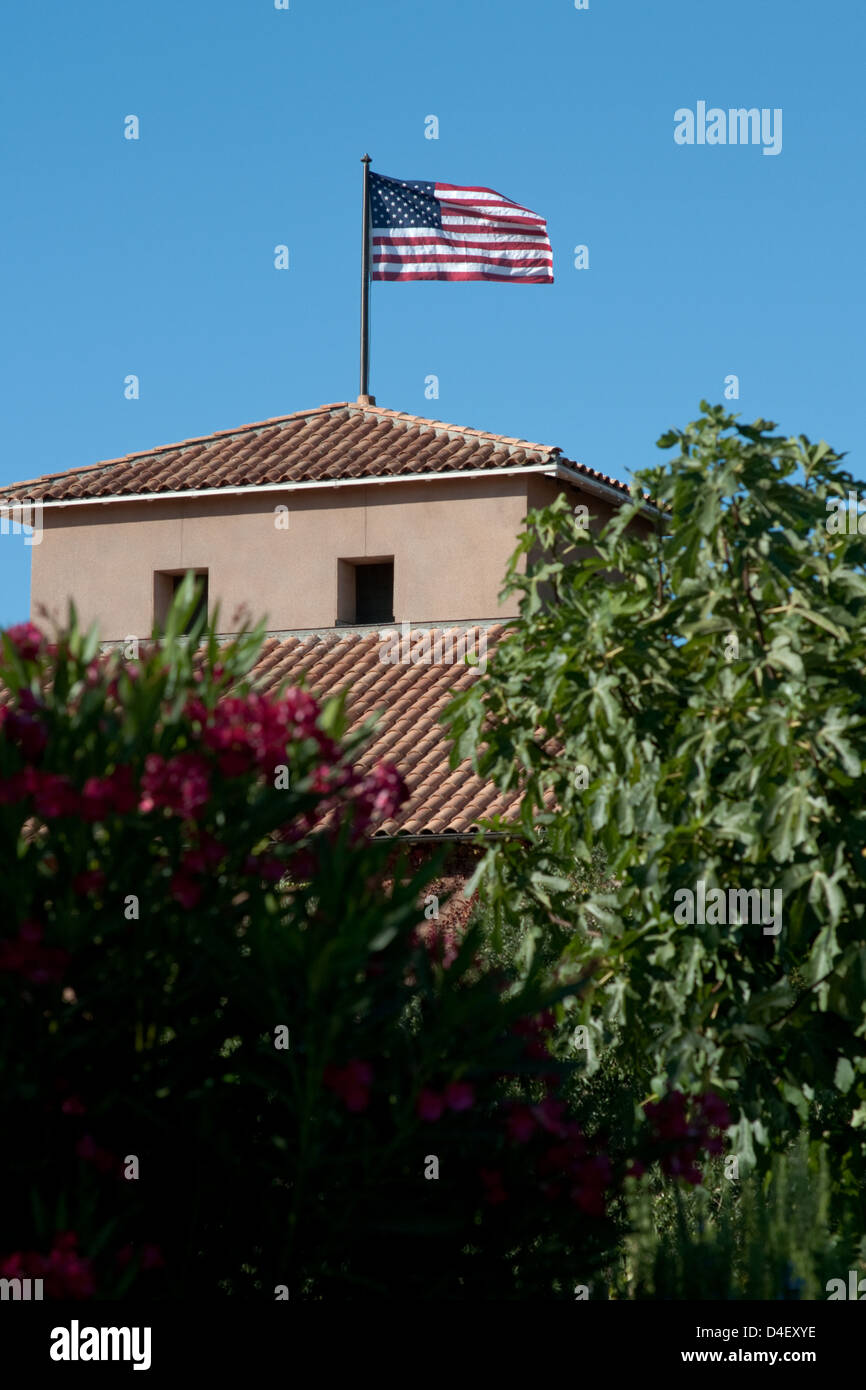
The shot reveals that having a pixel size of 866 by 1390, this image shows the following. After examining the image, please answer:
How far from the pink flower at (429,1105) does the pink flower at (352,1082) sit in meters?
0.13

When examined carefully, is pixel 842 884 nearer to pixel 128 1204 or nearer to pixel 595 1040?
pixel 595 1040

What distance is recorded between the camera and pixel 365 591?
2403 cm

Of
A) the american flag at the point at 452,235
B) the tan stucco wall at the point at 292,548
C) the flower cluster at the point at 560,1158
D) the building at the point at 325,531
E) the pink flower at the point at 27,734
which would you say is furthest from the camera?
the american flag at the point at 452,235

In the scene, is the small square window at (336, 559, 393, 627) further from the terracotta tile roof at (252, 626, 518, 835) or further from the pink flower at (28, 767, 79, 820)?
the pink flower at (28, 767, 79, 820)

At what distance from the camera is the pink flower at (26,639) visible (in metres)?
3.85

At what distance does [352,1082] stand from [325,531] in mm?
20345

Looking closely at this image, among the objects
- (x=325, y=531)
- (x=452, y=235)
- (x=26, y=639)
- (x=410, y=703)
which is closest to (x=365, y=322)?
(x=452, y=235)

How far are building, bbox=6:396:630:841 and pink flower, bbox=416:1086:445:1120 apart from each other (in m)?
16.6

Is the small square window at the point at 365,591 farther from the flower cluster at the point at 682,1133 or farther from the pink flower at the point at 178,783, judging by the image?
the pink flower at the point at 178,783

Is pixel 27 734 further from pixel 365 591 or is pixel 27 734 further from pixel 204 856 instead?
pixel 365 591

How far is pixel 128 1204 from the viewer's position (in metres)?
3.73

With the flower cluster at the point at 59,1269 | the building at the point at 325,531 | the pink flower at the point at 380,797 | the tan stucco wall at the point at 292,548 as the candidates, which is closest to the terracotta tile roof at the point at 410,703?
the building at the point at 325,531

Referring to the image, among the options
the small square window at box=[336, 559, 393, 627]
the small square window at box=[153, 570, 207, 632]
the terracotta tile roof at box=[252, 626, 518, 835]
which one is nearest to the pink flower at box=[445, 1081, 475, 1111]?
the terracotta tile roof at box=[252, 626, 518, 835]

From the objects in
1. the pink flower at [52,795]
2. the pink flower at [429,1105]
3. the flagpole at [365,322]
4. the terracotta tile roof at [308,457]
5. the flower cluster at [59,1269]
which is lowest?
the flower cluster at [59,1269]
